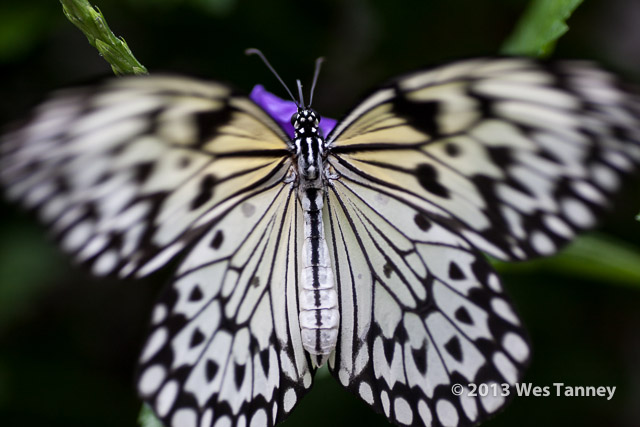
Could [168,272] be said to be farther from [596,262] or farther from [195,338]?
[596,262]

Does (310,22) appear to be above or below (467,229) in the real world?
above

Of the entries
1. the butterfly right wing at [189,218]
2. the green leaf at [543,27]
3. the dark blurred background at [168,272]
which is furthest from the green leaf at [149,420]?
the green leaf at [543,27]

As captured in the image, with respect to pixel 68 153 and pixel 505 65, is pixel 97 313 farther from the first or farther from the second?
pixel 505 65

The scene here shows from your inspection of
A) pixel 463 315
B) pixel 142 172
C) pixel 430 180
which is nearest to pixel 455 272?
pixel 463 315

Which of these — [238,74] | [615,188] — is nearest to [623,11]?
[238,74]

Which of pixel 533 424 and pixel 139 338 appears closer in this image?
pixel 533 424
